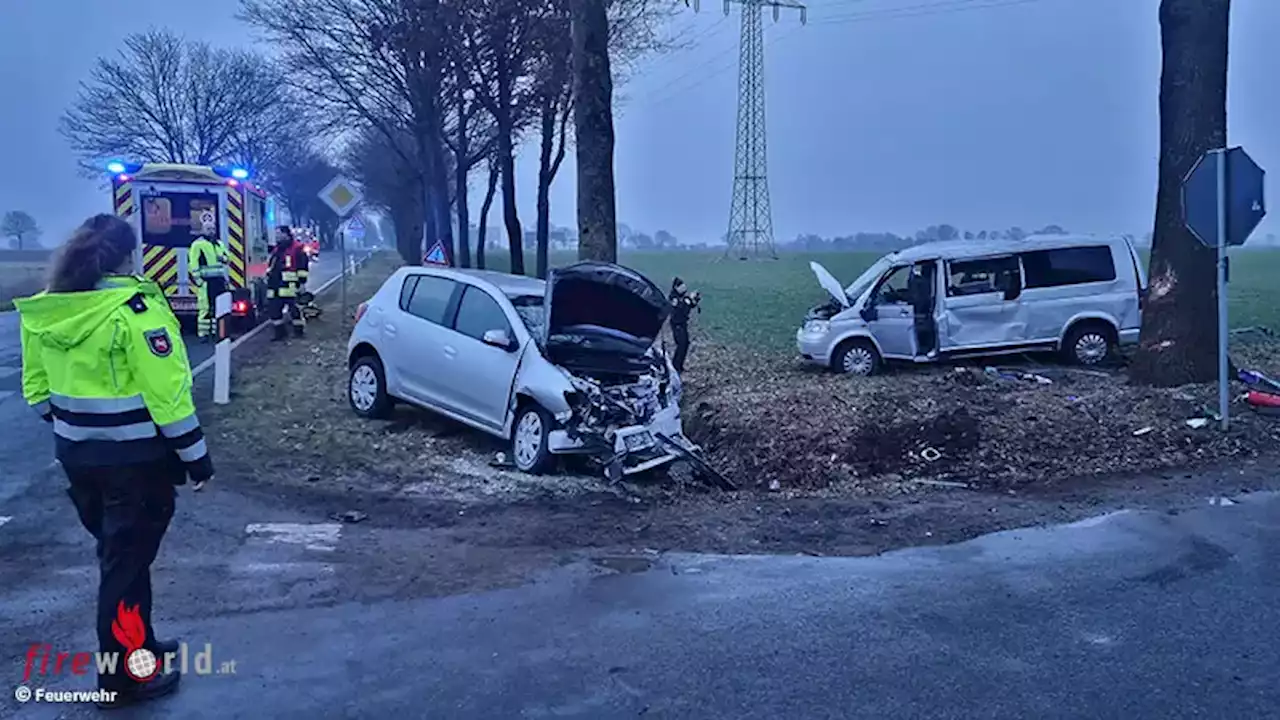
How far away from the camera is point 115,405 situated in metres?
4.41

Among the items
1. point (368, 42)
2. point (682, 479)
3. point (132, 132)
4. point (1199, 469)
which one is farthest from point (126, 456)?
point (132, 132)

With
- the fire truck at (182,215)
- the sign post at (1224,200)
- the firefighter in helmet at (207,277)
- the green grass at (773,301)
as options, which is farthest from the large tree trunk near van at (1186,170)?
the fire truck at (182,215)

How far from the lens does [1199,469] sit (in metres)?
9.18

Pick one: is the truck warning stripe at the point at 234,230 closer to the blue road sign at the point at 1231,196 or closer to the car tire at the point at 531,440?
the car tire at the point at 531,440

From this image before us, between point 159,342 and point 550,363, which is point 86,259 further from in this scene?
point 550,363

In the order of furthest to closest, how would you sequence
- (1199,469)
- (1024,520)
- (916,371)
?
(916,371), (1199,469), (1024,520)

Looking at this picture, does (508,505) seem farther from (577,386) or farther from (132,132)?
(132,132)

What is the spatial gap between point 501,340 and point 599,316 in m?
→ 0.91

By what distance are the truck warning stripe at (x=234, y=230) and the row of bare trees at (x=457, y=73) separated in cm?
575

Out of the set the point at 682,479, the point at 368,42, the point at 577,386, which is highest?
the point at 368,42

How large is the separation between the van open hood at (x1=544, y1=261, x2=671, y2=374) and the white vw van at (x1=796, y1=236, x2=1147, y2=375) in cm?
628

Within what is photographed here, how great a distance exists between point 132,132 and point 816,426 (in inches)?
1824

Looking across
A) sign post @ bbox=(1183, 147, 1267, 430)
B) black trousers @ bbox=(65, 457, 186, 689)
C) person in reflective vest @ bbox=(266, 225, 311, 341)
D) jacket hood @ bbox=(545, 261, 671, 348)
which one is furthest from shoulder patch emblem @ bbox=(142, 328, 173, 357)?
Answer: person in reflective vest @ bbox=(266, 225, 311, 341)

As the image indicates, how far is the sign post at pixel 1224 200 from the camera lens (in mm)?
9648
